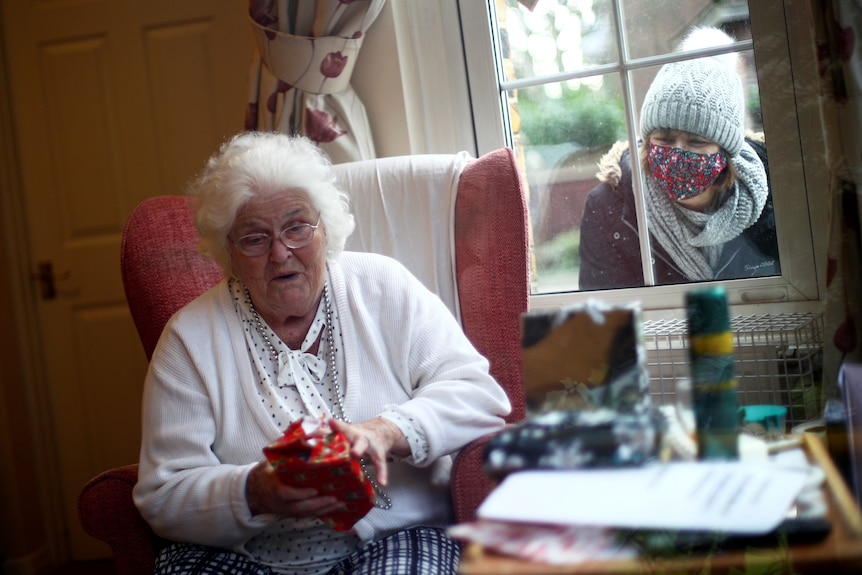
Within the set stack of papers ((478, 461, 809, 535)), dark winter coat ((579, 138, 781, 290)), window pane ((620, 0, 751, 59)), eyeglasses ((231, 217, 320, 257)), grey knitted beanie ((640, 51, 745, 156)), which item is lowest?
stack of papers ((478, 461, 809, 535))

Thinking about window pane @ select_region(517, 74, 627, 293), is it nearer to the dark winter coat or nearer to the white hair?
the dark winter coat

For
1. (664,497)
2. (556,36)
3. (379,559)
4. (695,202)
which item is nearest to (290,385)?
(379,559)

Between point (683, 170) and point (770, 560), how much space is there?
656 mm

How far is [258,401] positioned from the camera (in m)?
1.35

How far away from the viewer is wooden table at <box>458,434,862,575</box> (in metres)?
0.61

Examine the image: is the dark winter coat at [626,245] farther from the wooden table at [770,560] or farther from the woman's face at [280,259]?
the woman's face at [280,259]

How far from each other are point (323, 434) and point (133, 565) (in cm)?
55

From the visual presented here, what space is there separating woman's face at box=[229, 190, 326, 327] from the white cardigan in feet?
0.21

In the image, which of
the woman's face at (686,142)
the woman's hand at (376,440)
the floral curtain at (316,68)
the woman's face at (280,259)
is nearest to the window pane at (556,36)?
the floral curtain at (316,68)

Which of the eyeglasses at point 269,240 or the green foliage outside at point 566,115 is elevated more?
the green foliage outside at point 566,115

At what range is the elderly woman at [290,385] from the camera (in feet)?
4.19

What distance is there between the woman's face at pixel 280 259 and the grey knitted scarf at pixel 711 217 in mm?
577

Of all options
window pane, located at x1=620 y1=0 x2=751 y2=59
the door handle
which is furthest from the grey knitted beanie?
the door handle

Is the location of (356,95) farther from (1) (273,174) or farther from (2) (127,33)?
(2) (127,33)
